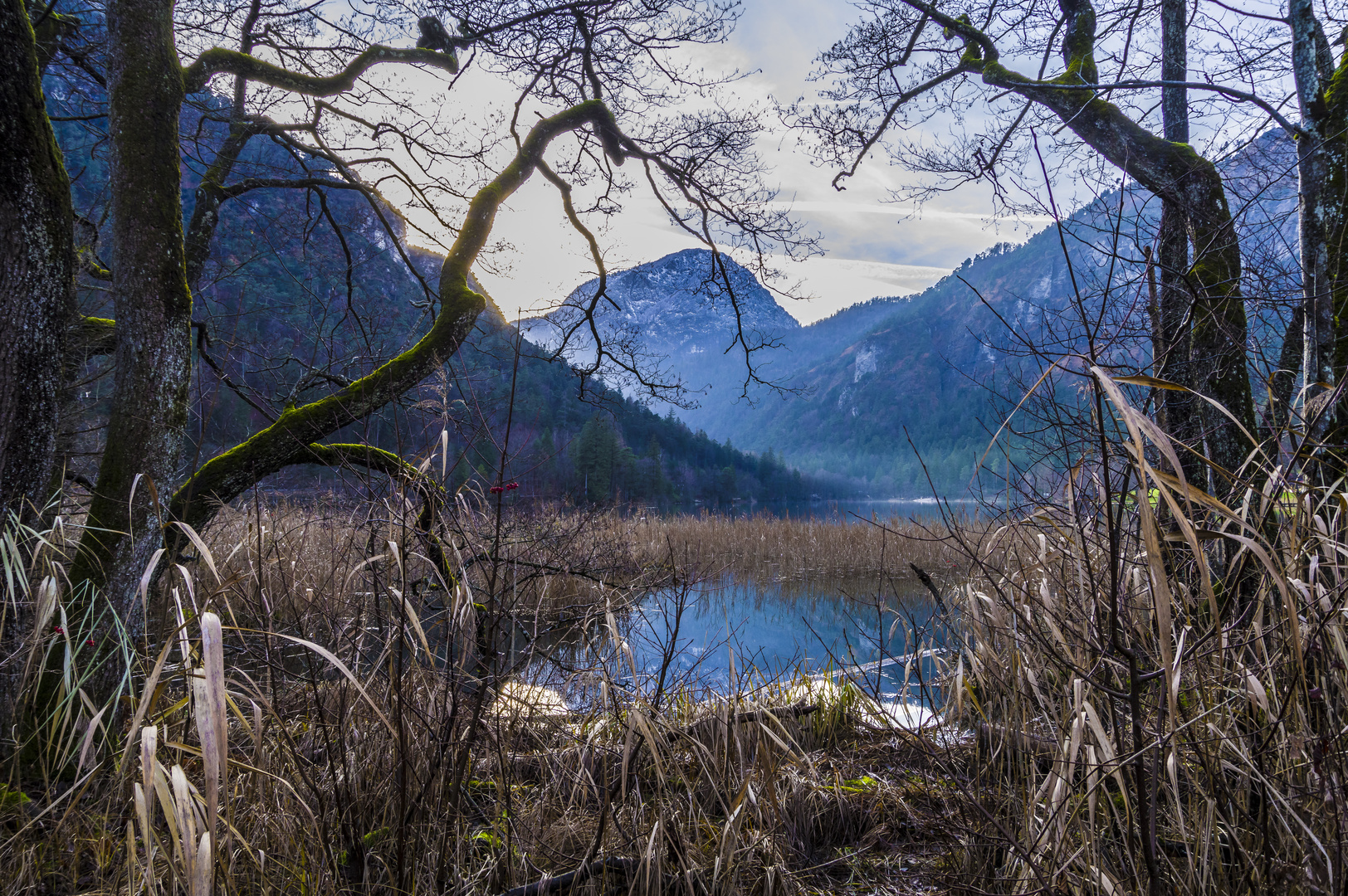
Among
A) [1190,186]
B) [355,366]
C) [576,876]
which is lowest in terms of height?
[576,876]

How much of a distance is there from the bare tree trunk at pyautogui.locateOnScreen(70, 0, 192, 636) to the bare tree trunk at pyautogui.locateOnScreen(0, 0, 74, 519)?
0.23 metres

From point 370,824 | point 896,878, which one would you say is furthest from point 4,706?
point 896,878

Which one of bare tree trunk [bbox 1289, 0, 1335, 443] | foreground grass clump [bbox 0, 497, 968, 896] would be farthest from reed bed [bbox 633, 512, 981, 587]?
foreground grass clump [bbox 0, 497, 968, 896]

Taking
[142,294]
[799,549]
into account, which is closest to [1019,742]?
[142,294]

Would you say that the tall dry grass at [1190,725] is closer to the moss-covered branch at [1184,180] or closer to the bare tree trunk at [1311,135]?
the moss-covered branch at [1184,180]

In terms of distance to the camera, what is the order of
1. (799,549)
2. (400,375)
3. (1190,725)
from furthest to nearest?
1. (799,549)
2. (400,375)
3. (1190,725)

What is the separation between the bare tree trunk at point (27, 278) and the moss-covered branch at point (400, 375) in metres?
0.48

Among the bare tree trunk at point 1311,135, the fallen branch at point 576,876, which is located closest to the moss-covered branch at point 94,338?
the fallen branch at point 576,876

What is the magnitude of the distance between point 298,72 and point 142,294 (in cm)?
252

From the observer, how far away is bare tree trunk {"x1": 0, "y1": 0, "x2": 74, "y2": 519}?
7.49ft

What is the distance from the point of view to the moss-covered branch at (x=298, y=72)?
3.74 meters

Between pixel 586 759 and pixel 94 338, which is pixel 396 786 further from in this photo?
pixel 94 338

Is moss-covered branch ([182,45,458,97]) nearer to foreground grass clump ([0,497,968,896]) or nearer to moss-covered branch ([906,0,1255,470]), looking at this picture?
foreground grass clump ([0,497,968,896])

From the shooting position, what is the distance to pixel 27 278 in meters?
2.32
